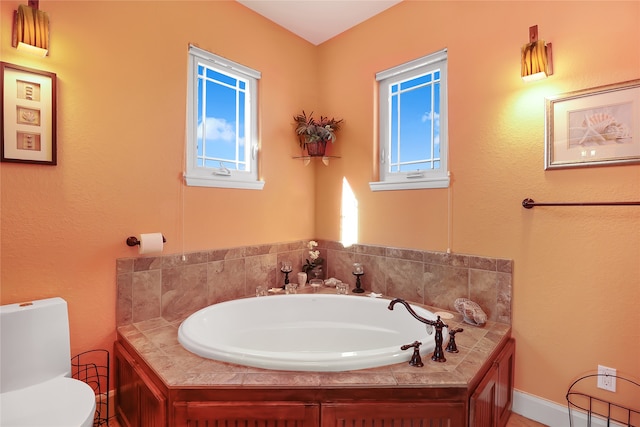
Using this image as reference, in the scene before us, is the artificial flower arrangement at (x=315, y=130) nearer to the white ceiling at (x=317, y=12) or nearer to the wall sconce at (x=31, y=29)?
the white ceiling at (x=317, y=12)

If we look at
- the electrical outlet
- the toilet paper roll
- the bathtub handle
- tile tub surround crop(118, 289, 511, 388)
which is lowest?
the electrical outlet

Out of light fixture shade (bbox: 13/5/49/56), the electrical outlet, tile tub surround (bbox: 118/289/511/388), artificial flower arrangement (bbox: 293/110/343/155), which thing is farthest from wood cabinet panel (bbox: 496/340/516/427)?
light fixture shade (bbox: 13/5/49/56)

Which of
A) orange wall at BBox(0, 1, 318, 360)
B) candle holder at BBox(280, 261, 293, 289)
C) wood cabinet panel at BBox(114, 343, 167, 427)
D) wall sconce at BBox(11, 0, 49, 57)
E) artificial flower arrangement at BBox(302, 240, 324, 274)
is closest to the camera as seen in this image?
wood cabinet panel at BBox(114, 343, 167, 427)

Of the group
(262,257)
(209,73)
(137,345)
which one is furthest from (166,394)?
(209,73)

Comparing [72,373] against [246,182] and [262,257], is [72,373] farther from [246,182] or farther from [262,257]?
[246,182]

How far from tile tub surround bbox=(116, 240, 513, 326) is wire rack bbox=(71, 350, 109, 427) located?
0.22 metres

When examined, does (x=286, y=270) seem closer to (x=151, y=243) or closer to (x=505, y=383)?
(x=151, y=243)

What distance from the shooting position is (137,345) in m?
1.58

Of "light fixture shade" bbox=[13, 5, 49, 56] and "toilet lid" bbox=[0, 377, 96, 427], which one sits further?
"light fixture shade" bbox=[13, 5, 49, 56]

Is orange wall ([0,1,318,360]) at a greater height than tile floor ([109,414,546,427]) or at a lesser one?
greater

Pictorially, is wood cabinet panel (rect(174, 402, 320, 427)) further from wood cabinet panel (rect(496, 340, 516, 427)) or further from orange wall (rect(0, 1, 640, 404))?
wood cabinet panel (rect(496, 340, 516, 427))

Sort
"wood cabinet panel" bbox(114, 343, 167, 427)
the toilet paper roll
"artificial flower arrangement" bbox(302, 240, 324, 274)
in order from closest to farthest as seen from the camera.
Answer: "wood cabinet panel" bbox(114, 343, 167, 427) < the toilet paper roll < "artificial flower arrangement" bbox(302, 240, 324, 274)

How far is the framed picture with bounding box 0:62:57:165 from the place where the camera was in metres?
1.47

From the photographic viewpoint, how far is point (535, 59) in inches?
66.2
